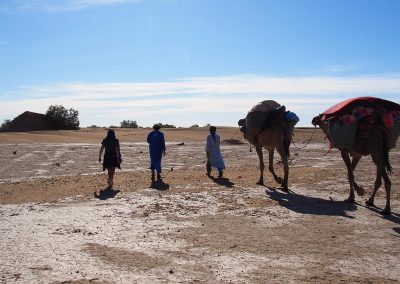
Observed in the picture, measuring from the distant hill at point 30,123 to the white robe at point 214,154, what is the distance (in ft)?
149

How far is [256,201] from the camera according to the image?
1092cm

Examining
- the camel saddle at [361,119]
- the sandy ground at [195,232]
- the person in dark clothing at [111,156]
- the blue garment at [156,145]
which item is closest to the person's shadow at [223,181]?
the sandy ground at [195,232]

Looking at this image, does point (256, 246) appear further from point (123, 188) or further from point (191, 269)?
point (123, 188)

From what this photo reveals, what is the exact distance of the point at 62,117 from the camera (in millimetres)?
60781

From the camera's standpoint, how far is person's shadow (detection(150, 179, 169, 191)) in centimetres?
1313

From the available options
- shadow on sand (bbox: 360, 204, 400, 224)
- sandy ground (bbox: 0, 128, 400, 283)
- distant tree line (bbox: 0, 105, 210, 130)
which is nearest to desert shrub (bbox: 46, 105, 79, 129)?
distant tree line (bbox: 0, 105, 210, 130)

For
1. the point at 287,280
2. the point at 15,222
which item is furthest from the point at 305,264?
the point at 15,222

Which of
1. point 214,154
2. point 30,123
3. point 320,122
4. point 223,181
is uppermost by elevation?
point 30,123

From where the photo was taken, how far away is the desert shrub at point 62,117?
60194 mm

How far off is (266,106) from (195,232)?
6025 mm

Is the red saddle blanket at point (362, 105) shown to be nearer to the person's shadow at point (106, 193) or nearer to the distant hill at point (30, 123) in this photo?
the person's shadow at point (106, 193)

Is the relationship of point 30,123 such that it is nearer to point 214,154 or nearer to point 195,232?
point 214,154

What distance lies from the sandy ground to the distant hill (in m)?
44.9

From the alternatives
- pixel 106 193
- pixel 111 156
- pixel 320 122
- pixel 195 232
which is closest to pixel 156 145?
pixel 111 156
